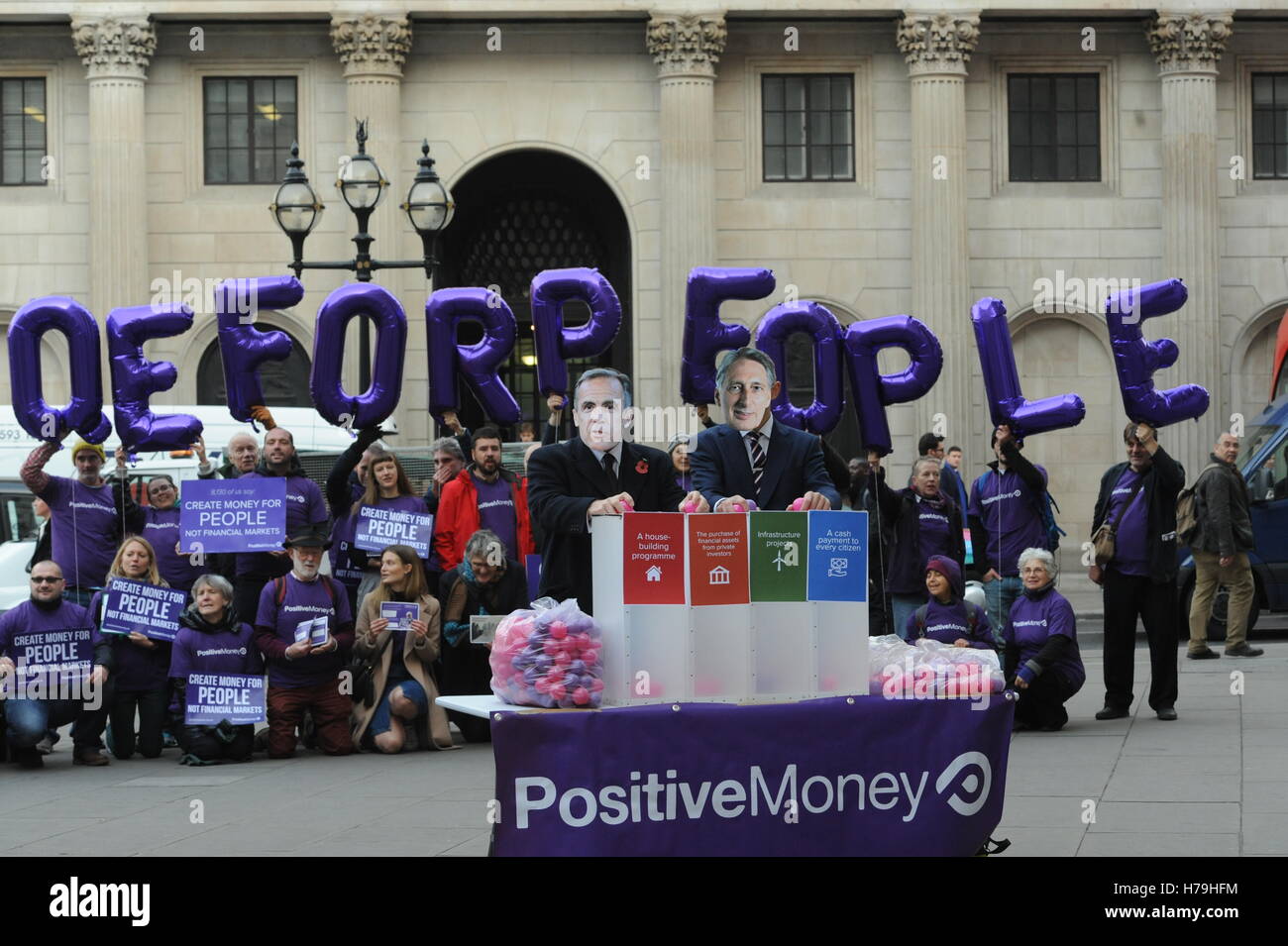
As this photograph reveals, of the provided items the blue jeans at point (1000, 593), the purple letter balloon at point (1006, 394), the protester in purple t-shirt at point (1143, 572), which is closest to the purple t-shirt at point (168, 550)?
the blue jeans at point (1000, 593)

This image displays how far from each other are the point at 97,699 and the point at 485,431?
3533 millimetres

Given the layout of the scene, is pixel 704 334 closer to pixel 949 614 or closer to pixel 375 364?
pixel 375 364

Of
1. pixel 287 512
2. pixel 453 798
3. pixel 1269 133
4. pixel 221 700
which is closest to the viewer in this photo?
pixel 453 798

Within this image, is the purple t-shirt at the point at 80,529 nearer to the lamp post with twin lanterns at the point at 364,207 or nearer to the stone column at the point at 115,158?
the lamp post with twin lanterns at the point at 364,207

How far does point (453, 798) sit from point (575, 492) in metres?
3.36

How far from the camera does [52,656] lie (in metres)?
14.4

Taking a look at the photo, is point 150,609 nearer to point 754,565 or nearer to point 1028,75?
point 754,565

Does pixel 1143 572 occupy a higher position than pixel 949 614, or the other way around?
pixel 1143 572

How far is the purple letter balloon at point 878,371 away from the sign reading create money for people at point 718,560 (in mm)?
7298

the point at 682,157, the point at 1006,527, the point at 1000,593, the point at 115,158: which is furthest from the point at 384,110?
the point at 1000,593

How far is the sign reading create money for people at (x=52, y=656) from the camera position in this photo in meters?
14.3

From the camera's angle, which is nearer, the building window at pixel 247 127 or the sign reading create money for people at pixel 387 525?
the sign reading create money for people at pixel 387 525

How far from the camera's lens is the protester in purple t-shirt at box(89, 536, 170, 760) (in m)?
14.8

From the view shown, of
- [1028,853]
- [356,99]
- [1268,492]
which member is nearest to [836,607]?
[1028,853]
